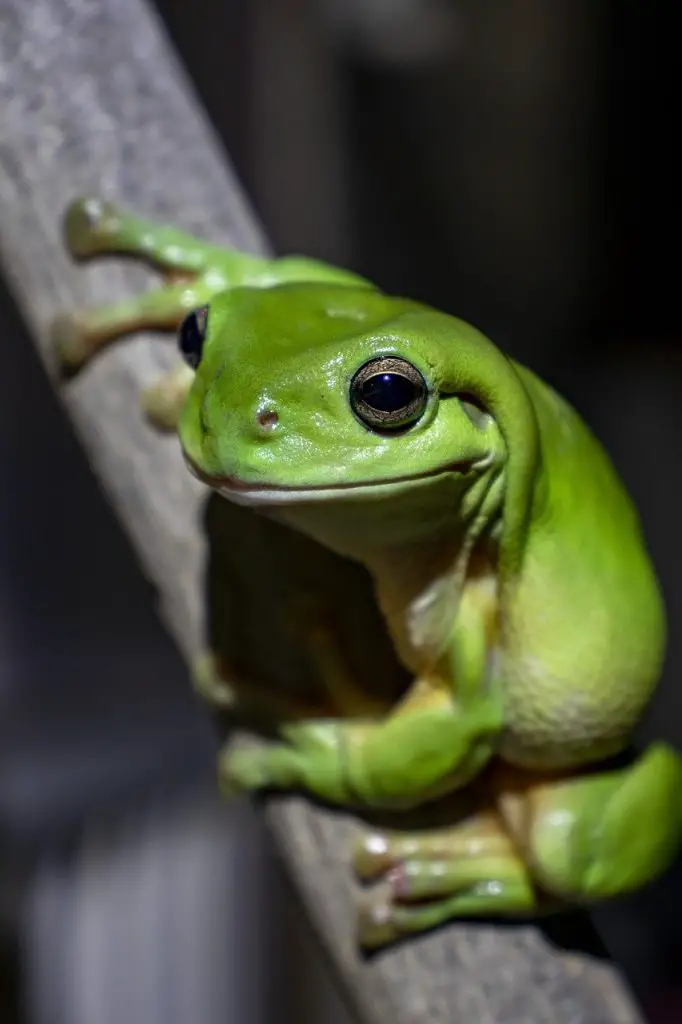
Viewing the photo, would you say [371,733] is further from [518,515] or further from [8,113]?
[8,113]

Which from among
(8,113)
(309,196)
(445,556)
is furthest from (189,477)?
(309,196)

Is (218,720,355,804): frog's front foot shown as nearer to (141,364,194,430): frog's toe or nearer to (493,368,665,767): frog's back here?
(493,368,665,767): frog's back

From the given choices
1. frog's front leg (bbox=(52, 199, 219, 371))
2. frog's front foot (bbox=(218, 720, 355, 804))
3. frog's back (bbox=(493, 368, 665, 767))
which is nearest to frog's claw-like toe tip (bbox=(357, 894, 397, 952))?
frog's front foot (bbox=(218, 720, 355, 804))

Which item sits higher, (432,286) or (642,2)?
(642,2)

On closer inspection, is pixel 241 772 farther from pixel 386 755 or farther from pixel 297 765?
pixel 386 755

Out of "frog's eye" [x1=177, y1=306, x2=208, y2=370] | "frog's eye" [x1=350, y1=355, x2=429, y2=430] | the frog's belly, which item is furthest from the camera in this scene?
the frog's belly

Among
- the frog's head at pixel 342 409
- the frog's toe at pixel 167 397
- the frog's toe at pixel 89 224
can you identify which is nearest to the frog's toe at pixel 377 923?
the frog's head at pixel 342 409

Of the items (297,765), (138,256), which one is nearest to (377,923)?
(297,765)

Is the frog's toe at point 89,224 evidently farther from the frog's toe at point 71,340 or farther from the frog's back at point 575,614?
the frog's back at point 575,614
